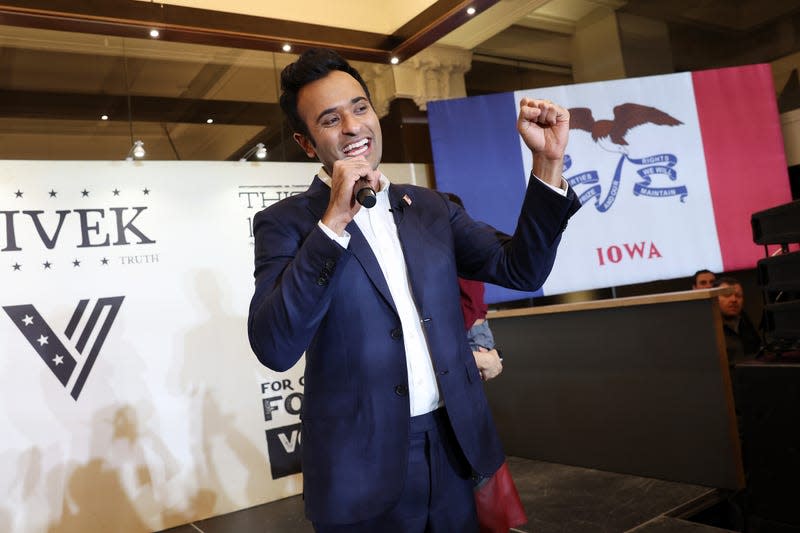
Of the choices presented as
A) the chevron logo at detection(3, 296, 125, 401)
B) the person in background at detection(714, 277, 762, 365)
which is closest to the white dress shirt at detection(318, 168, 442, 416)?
the chevron logo at detection(3, 296, 125, 401)

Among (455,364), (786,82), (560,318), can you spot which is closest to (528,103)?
(455,364)

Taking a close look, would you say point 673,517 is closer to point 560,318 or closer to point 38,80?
point 560,318

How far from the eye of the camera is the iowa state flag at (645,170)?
15.2 ft

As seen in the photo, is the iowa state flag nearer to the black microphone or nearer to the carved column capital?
the carved column capital

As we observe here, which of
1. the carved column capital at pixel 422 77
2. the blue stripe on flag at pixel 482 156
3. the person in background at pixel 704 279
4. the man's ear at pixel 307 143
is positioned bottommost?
the person in background at pixel 704 279

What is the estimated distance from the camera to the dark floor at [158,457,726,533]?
10.00ft

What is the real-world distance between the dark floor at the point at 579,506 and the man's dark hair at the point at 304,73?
8.23ft

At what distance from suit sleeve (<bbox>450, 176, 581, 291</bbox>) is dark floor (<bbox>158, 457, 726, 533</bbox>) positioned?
216cm

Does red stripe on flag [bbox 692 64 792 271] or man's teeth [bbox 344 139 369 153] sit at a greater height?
red stripe on flag [bbox 692 64 792 271]

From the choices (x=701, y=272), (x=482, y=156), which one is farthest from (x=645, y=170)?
(x=482, y=156)

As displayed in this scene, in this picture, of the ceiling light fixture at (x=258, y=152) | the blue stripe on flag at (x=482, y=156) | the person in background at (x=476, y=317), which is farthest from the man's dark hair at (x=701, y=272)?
the ceiling light fixture at (x=258, y=152)

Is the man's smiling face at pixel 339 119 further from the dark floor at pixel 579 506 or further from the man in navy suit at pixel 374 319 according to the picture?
the dark floor at pixel 579 506

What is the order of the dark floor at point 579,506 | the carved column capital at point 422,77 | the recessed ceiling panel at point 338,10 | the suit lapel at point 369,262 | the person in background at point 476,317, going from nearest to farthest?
1. the suit lapel at point 369,262
2. the person in background at point 476,317
3. the dark floor at point 579,506
4. the recessed ceiling panel at point 338,10
5. the carved column capital at point 422,77

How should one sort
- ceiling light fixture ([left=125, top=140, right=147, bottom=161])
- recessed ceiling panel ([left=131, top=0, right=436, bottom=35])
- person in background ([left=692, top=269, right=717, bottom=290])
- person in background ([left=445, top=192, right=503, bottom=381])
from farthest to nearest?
recessed ceiling panel ([left=131, top=0, right=436, bottom=35]) < person in background ([left=692, top=269, right=717, bottom=290]) < ceiling light fixture ([left=125, top=140, right=147, bottom=161]) < person in background ([left=445, top=192, right=503, bottom=381])
